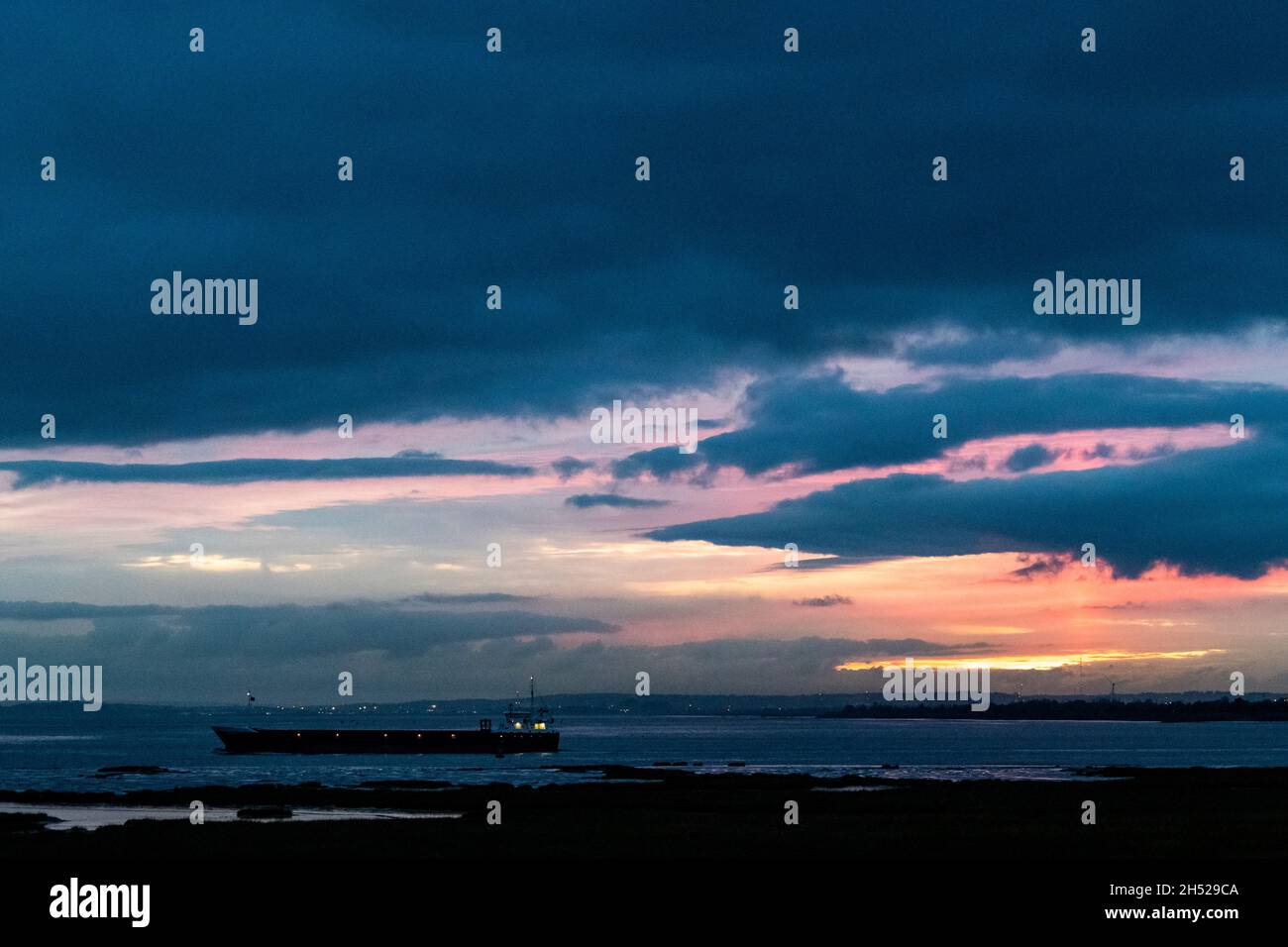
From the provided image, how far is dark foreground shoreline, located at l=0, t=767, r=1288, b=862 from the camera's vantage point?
5159 cm

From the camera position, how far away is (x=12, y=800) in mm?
91188

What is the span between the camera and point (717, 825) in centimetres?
6194

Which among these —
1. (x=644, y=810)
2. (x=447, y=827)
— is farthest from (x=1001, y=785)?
(x=447, y=827)

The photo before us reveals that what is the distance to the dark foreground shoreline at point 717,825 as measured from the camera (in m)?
51.6
